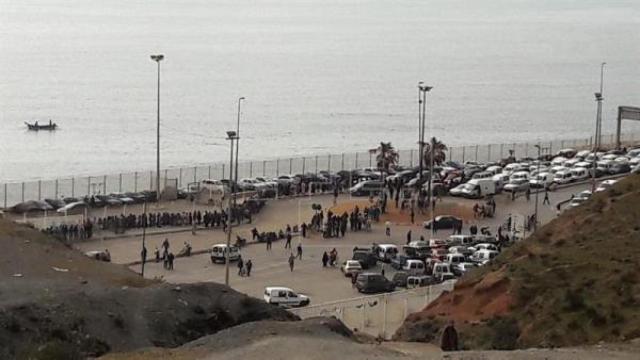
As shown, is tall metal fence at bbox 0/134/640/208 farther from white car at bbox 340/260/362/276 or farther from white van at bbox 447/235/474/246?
white car at bbox 340/260/362/276

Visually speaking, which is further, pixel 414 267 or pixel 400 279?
pixel 414 267

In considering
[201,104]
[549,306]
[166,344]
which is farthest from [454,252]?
[201,104]

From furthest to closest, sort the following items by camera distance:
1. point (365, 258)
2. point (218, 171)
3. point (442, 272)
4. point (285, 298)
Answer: point (218, 171) → point (365, 258) → point (442, 272) → point (285, 298)

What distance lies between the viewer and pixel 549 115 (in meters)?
109

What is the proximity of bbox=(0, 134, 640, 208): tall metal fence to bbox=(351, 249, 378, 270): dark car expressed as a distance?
2207cm

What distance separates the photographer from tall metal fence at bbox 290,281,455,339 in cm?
2405

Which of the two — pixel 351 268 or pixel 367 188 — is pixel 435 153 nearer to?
pixel 367 188

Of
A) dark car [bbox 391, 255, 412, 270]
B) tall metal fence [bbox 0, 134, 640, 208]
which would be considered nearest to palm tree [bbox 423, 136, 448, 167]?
tall metal fence [bbox 0, 134, 640, 208]

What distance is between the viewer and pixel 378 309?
83.5ft

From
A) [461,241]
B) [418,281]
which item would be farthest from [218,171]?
[418,281]

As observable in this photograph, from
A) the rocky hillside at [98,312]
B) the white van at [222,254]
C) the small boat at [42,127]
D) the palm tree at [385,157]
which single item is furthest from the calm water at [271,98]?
the rocky hillside at [98,312]

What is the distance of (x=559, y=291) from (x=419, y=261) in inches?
479

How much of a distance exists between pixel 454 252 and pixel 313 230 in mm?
7472

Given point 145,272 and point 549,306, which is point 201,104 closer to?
point 145,272
